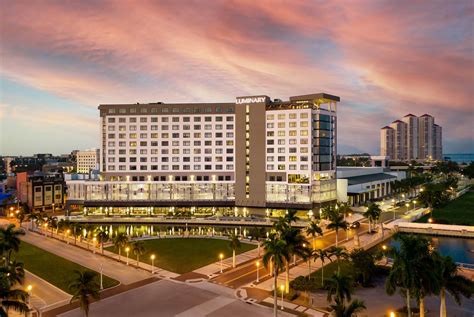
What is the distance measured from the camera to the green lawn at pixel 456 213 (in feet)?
371

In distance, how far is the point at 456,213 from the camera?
128 metres

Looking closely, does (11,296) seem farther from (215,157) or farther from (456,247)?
(215,157)

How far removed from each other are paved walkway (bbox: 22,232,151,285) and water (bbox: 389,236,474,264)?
6390 centimetres

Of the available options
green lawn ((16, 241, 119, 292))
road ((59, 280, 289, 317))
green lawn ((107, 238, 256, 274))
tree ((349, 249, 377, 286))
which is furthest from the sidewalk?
tree ((349, 249, 377, 286))

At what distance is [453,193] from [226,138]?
114133 mm

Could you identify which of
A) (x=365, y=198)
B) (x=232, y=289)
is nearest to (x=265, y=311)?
(x=232, y=289)

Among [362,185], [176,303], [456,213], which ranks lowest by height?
[176,303]

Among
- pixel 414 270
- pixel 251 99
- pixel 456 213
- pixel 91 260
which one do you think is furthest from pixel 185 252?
pixel 456 213

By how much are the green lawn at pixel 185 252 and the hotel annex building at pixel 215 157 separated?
46.0 m

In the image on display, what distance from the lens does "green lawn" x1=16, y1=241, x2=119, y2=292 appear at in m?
62.4

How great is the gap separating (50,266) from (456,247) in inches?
3675

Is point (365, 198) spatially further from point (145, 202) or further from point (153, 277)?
point (153, 277)

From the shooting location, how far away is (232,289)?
5803 centimetres

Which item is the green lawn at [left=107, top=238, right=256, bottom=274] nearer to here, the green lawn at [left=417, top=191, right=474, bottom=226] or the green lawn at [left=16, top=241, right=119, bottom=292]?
the green lawn at [left=16, top=241, right=119, bottom=292]
